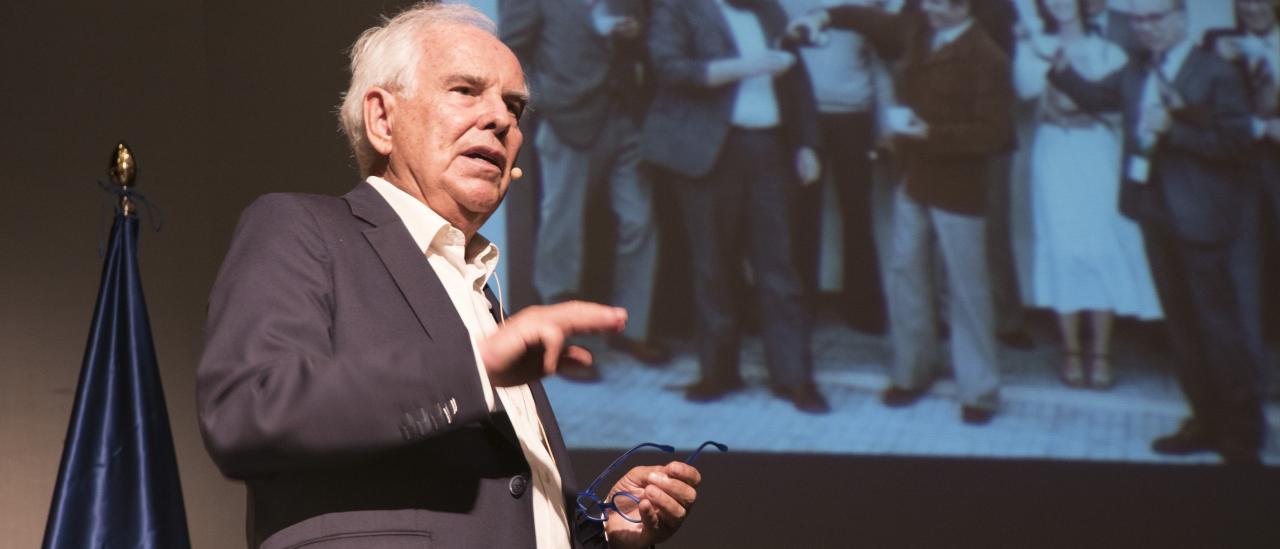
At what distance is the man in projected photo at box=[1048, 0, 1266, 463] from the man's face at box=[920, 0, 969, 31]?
0.32m

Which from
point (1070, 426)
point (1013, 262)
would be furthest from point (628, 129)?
point (1070, 426)

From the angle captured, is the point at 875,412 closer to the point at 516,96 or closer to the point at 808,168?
the point at 808,168

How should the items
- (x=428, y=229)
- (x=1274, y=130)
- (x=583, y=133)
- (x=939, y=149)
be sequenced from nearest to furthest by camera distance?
1. (x=428, y=229)
2. (x=1274, y=130)
3. (x=939, y=149)
4. (x=583, y=133)

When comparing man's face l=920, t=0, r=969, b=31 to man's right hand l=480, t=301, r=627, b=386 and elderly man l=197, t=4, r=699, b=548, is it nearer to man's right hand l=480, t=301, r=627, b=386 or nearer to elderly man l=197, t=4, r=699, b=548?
elderly man l=197, t=4, r=699, b=548

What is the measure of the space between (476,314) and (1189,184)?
2548mm

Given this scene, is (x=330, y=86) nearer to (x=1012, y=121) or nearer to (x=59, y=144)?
(x=59, y=144)

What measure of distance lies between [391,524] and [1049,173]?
2.60m

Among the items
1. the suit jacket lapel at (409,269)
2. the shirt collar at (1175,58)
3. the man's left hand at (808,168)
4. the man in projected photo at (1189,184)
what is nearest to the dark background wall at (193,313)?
the man in projected photo at (1189,184)

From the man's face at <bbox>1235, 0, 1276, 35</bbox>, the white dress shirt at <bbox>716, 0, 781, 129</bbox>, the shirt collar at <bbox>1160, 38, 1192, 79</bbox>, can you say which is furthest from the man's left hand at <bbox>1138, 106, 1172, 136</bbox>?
the white dress shirt at <bbox>716, 0, 781, 129</bbox>

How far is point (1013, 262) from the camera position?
3.27 m

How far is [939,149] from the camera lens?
3.31 m

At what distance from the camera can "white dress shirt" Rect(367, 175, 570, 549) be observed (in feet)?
4.65

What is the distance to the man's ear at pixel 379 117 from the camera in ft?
5.09

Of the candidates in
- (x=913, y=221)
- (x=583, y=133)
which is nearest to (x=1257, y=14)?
(x=913, y=221)
